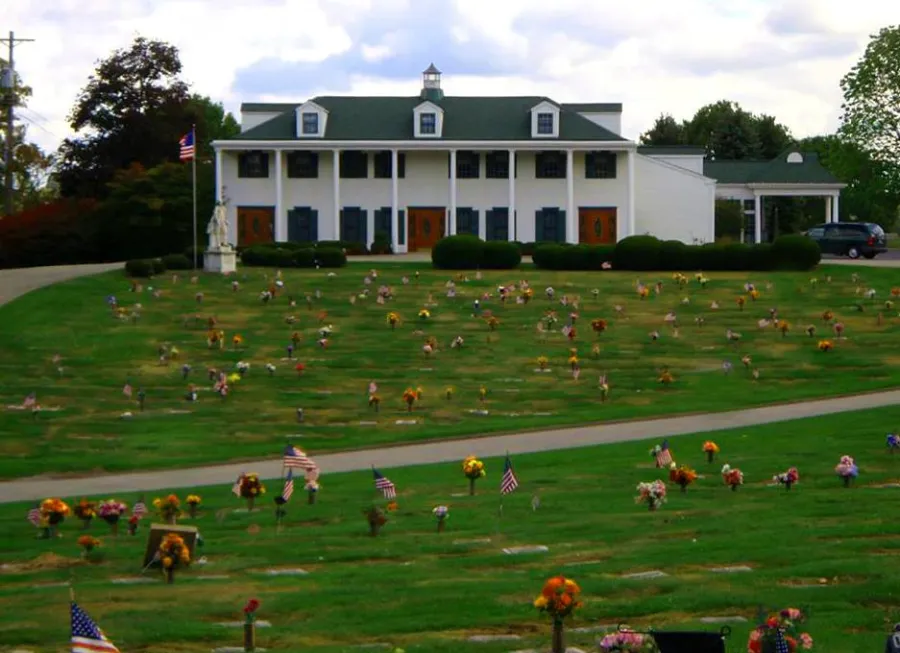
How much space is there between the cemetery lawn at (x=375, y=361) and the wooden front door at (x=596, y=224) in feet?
70.0

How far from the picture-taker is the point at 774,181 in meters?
84.3

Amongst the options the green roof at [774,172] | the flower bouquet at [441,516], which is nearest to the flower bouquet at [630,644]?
the flower bouquet at [441,516]

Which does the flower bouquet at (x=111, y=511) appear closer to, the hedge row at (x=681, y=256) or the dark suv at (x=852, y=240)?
the hedge row at (x=681, y=256)

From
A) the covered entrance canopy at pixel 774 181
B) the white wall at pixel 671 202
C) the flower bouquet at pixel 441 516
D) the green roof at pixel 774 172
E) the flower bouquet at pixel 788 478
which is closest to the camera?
the flower bouquet at pixel 441 516

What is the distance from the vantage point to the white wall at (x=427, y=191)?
7338cm

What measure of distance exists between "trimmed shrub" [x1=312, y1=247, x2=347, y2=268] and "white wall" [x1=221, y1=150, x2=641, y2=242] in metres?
15.7

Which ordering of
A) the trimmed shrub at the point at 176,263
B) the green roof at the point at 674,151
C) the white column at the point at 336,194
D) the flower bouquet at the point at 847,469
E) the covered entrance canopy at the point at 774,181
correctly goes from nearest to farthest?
the flower bouquet at the point at 847,469, the trimmed shrub at the point at 176,263, the white column at the point at 336,194, the green roof at the point at 674,151, the covered entrance canopy at the point at 774,181

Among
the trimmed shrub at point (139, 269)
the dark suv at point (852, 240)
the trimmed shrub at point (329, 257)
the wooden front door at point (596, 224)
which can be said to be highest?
the wooden front door at point (596, 224)

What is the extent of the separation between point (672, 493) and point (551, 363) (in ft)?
51.9

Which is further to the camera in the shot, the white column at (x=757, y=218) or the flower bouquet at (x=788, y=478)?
the white column at (x=757, y=218)

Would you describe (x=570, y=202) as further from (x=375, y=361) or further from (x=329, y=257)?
(x=375, y=361)

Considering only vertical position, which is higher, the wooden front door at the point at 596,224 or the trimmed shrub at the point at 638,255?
the wooden front door at the point at 596,224

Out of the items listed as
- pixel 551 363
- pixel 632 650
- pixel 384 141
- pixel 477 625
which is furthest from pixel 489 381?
pixel 384 141

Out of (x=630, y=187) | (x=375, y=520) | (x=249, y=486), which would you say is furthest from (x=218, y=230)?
(x=375, y=520)
